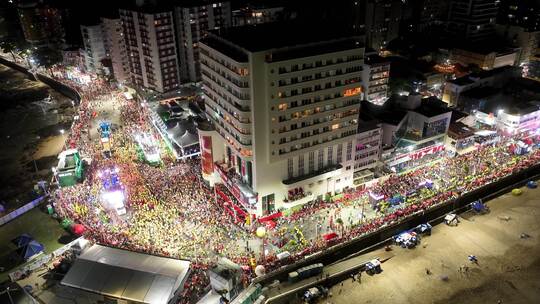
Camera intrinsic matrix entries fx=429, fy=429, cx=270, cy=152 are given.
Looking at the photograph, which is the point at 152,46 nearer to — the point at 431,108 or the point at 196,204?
the point at 196,204

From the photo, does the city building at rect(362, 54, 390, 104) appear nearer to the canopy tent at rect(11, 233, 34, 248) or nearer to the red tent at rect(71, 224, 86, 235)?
the red tent at rect(71, 224, 86, 235)

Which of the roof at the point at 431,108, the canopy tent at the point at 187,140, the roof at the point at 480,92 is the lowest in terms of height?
the canopy tent at the point at 187,140

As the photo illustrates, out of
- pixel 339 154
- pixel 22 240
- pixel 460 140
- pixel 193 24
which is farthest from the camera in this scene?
pixel 193 24

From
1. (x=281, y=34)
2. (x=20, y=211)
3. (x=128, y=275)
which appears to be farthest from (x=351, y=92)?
(x=20, y=211)

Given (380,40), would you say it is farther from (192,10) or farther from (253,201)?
(253,201)

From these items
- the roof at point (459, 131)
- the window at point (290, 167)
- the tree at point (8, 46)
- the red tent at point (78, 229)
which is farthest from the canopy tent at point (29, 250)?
the tree at point (8, 46)

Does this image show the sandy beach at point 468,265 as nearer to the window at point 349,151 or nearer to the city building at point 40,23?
the window at point 349,151
